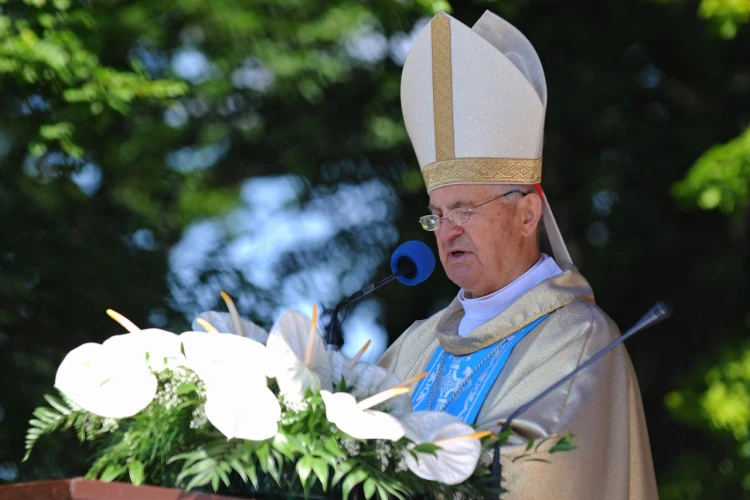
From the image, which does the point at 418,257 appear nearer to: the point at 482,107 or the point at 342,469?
the point at 482,107

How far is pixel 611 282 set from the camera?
9250mm

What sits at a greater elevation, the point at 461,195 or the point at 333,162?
the point at 333,162

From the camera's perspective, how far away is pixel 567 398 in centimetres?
323

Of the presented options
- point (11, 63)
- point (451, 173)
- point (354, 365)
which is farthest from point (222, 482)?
point (11, 63)

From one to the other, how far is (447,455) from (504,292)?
1.34 metres

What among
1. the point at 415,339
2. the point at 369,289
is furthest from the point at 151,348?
the point at 415,339

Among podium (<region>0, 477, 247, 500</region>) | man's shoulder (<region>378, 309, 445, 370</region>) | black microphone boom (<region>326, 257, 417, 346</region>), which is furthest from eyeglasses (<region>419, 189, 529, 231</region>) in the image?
podium (<region>0, 477, 247, 500</region>)

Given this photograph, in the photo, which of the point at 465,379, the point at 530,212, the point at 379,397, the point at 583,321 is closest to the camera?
the point at 379,397

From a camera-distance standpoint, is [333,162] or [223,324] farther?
[333,162]

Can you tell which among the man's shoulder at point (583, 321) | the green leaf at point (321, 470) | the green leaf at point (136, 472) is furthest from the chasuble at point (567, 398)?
the green leaf at point (136, 472)

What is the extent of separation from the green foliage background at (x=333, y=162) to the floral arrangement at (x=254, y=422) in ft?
11.3

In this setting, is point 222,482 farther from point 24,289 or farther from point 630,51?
point 630,51

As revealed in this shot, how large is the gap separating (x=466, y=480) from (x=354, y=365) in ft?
1.18

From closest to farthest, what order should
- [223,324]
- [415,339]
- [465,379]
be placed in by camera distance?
1. [223,324]
2. [465,379]
3. [415,339]
